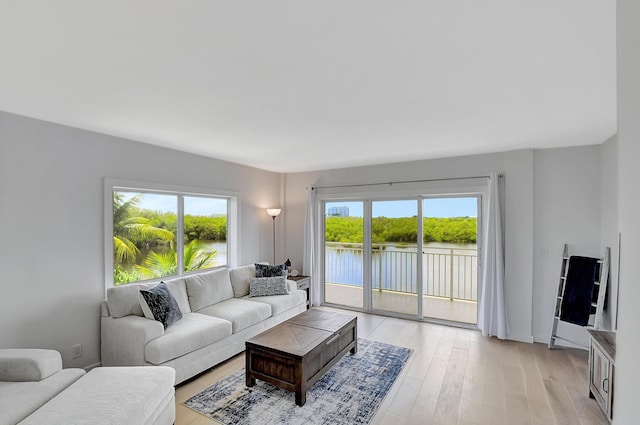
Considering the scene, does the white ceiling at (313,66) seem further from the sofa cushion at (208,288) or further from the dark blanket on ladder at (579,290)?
the sofa cushion at (208,288)

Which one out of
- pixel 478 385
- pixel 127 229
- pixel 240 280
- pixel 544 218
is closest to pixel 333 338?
pixel 478 385

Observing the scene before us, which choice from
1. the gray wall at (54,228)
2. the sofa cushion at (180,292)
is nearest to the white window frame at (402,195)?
the sofa cushion at (180,292)

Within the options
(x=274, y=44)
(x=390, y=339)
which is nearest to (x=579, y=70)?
(x=274, y=44)

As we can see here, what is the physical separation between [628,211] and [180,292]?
→ 387 centimetres

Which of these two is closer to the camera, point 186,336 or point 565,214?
point 186,336

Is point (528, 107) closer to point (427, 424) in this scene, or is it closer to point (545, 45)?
point (545, 45)

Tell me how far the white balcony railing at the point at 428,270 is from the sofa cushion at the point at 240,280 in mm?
1899

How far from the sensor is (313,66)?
5.74ft

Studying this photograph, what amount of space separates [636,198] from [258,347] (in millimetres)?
2750

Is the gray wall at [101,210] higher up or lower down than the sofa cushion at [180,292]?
higher up

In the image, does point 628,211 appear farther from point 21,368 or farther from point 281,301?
point 281,301

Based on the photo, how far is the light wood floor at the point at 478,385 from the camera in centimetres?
239

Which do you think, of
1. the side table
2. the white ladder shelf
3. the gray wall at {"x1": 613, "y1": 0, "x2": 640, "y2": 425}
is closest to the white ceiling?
the gray wall at {"x1": 613, "y1": 0, "x2": 640, "y2": 425}

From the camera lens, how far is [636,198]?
2.09 feet
